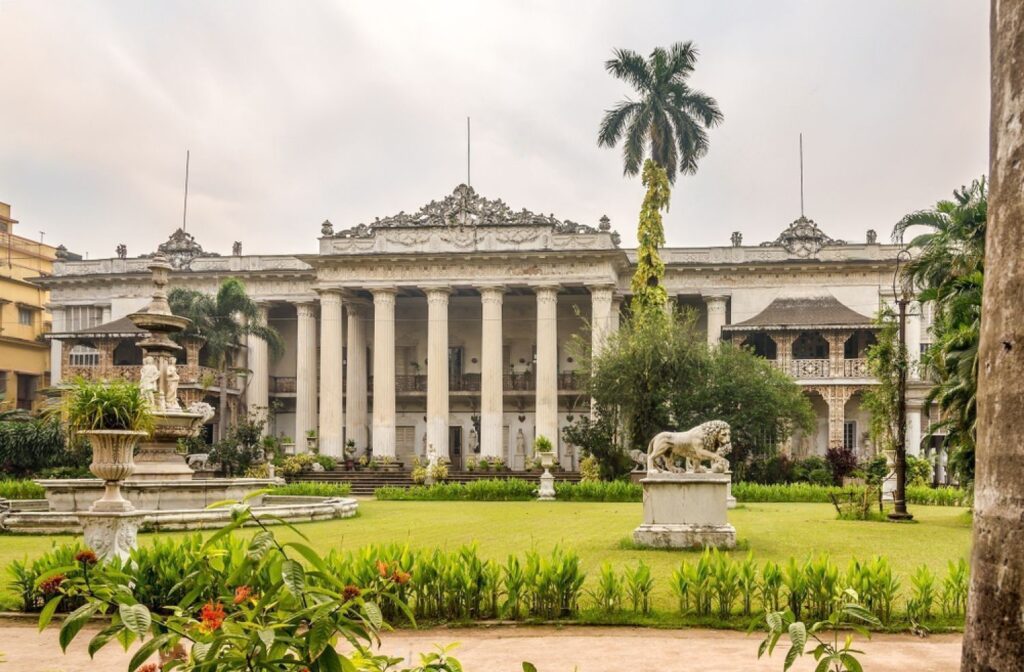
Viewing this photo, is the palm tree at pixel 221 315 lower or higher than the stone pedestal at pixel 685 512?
higher

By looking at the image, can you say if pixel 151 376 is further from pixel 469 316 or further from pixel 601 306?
pixel 469 316

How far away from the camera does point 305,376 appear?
4259 cm

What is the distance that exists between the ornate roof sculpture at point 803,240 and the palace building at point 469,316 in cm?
8

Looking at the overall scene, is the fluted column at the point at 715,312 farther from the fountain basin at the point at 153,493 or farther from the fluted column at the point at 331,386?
the fountain basin at the point at 153,493

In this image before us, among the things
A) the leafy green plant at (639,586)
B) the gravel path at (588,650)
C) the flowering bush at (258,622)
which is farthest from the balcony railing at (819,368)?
the flowering bush at (258,622)

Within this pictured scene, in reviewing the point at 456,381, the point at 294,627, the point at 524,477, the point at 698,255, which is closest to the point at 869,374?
the point at 698,255

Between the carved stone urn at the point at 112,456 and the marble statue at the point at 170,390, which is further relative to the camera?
the marble statue at the point at 170,390

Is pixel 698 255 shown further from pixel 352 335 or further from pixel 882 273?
pixel 352 335

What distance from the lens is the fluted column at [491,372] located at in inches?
1561

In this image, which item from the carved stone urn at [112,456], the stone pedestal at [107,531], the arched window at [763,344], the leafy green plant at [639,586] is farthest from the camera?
the arched window at [763,344]

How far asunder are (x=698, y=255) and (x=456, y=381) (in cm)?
1249

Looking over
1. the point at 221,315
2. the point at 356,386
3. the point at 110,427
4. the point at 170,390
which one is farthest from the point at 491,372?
the point at 110,427

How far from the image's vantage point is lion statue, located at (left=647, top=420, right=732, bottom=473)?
14586mm

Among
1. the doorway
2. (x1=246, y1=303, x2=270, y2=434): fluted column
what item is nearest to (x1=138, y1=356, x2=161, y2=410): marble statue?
(x1=246, y1=303, x2=270, y2=434): fluted column
